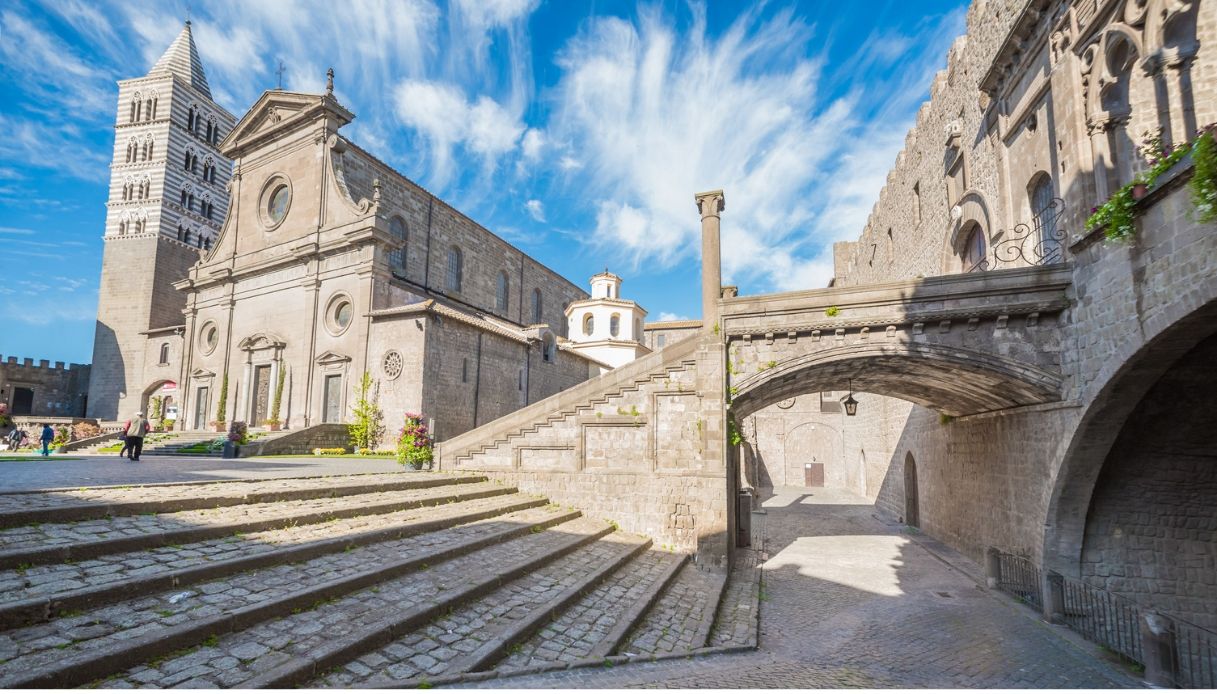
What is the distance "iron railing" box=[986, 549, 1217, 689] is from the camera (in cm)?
759

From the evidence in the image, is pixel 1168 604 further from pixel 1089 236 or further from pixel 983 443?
pixel 1089 236

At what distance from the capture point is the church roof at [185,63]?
41.6 meters

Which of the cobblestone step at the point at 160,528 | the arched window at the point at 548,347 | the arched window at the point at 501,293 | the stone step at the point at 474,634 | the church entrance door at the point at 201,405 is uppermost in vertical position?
the arched window at the point at 501,293

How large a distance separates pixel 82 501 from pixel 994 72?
19.8 m

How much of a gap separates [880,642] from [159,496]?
10854 mm

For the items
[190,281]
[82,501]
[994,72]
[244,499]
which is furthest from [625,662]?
[190,281]

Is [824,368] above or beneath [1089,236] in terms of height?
beneath

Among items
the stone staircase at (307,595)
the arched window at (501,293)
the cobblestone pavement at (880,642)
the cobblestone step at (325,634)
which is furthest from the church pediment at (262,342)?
the cobblestone pavement at (880,642)

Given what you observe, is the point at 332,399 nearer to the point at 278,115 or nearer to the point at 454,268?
the point at 454,268

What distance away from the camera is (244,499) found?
28.5ft

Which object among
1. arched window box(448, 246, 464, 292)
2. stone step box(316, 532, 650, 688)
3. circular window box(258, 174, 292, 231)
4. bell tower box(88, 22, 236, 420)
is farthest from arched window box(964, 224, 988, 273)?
bell tower box(88, 22, 236, 420)

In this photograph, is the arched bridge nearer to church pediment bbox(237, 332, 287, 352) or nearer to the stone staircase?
the stone staircase

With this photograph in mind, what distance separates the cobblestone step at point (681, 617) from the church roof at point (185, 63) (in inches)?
1970

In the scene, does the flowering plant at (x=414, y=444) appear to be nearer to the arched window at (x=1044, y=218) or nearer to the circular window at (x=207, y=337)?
the arched window at (x=1044, y=218)
